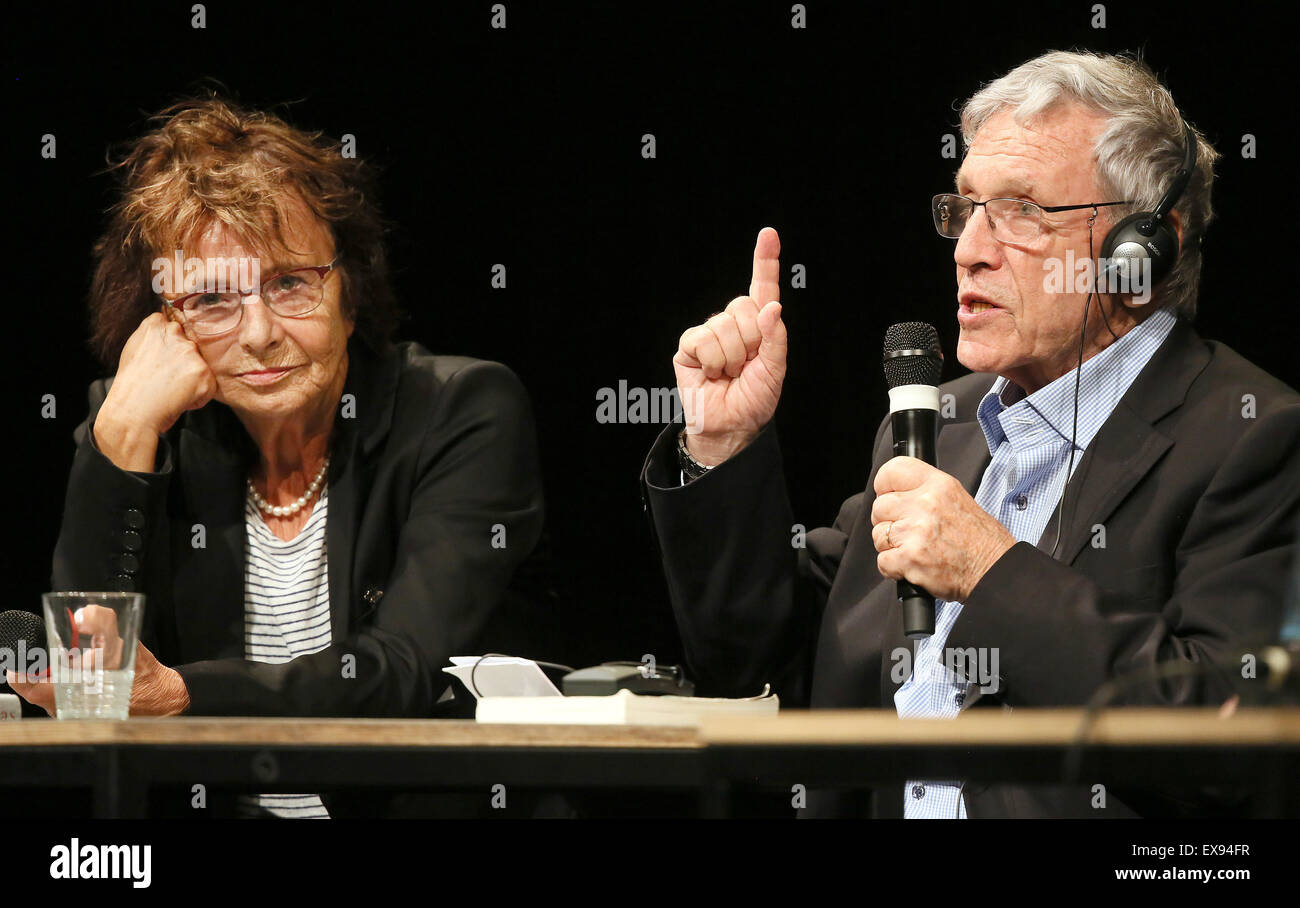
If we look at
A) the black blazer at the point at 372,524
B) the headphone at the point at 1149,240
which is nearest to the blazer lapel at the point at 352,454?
the black blazer at the point at 372,524

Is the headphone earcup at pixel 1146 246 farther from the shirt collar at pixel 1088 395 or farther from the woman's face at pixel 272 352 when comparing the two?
the woman's face at pixel 272 352

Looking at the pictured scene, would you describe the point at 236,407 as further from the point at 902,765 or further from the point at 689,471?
the point at 902,765

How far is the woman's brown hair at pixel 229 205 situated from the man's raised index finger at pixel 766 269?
0.89m

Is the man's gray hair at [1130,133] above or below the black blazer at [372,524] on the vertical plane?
above

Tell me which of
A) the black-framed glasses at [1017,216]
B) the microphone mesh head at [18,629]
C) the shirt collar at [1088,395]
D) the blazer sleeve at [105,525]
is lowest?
the microphone mesh head at [18,629]

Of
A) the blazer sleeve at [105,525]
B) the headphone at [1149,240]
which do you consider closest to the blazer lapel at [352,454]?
the blazer sleeve at [105,525]

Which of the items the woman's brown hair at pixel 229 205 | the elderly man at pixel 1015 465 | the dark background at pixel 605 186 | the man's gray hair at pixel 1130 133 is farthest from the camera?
the dark background at pixel 605 186

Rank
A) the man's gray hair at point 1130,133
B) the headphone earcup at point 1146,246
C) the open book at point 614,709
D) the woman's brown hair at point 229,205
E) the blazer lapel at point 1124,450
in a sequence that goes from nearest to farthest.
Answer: the open book at point 614,709
the blazer lapel at point 1124,450
the headphone earcup at point 1146,246
the man's gray hair at point 1130,133
the woman's brown hair at point 229,205

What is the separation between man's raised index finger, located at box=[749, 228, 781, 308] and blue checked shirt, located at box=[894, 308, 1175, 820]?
1.24 ft

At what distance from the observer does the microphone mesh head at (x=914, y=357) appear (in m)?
1.84

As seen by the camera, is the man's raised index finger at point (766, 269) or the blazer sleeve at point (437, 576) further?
the blazer sleeve at point (437, 576)

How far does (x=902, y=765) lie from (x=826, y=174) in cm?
179

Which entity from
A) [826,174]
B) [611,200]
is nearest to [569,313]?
[611,200]

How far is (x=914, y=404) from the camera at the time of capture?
69.3 inches
